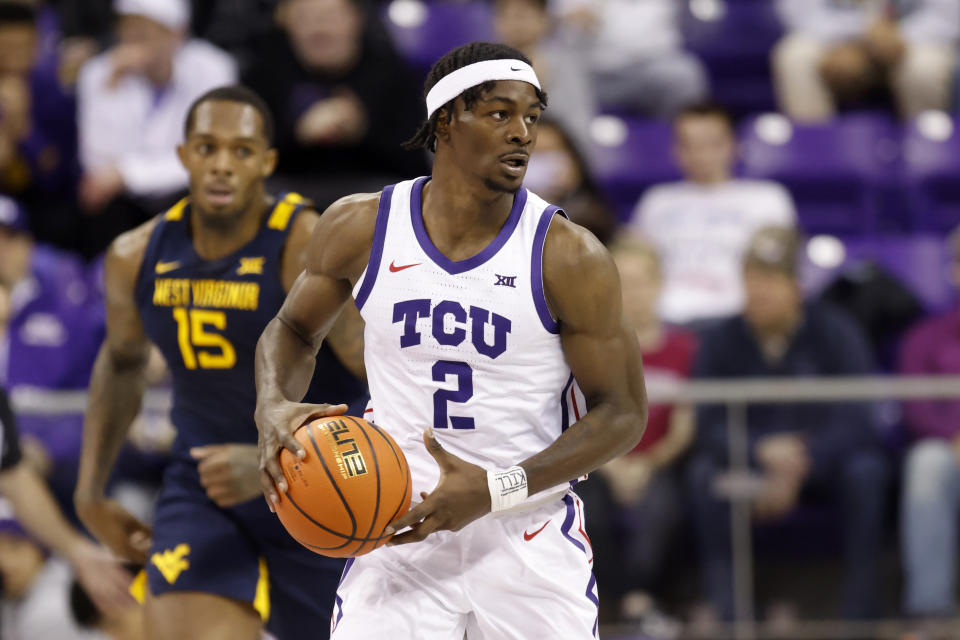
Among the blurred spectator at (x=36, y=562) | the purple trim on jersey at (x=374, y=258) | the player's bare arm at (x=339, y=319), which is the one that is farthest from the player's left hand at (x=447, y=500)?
the blurred spectator at (x=36, y=562)

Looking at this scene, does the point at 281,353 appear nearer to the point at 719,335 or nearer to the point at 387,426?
the point at 387,426

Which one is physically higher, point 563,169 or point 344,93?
point 344,93

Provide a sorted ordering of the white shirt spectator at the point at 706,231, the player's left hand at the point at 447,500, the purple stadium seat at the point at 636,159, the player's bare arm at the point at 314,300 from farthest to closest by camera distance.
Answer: the purple stadium seat at the point at 636,159 → the white shirt spectator at the point at 706,231 → the player's bare arm at the point at 314,300 → the player's left hand at the point at 447,500

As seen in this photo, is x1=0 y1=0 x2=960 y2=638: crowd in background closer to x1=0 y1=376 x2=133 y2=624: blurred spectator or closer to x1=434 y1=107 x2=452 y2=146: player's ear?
x1=0 y1=376 x2=133 y2=624: blurred spectator

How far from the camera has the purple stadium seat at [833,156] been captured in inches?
361

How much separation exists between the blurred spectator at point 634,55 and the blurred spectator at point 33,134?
3526 mm

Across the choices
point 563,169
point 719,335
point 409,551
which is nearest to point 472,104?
point 409,551

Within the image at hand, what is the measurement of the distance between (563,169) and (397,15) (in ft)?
9.31

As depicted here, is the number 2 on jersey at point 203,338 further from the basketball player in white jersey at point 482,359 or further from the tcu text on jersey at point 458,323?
the tcu text on jersey at point 458,323

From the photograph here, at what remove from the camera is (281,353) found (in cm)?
383

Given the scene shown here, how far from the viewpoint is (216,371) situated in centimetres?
457

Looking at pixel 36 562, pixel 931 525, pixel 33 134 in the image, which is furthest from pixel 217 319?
pixel 33 134

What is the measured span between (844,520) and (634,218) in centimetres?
316

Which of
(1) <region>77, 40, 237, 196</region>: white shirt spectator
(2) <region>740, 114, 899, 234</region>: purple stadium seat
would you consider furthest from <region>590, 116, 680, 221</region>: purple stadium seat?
(1) <region>77, 40, 237, 196</region>: white shirt spectator
